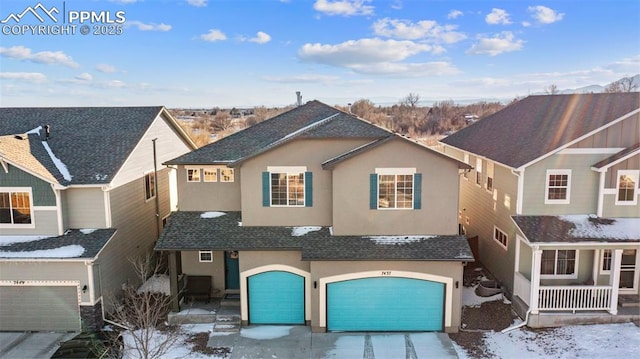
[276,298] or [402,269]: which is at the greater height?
[402,269]

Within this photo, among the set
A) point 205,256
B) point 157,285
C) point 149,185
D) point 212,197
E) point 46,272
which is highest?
point 149,185

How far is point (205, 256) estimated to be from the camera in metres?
17.3

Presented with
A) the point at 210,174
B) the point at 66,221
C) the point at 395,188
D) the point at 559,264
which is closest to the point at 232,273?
the point at 210,174

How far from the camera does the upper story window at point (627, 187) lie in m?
15.5

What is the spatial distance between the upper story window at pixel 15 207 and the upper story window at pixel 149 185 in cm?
481

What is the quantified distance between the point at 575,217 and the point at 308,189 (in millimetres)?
9669

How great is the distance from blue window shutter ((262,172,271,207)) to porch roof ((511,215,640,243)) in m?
8.91

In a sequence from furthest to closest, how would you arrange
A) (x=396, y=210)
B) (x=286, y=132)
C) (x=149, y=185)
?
(x=149, y=185) → (x=286, y=132) → (x=396, y=210)

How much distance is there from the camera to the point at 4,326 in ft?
50.0

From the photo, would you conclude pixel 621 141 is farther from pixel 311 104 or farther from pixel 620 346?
pixel 311 104

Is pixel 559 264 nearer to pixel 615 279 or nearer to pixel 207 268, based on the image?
pixel 615 279

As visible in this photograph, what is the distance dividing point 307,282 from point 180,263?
6056mm

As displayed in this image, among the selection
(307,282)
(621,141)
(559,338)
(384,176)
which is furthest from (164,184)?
(621,141)

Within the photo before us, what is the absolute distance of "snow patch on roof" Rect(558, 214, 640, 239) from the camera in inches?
588
